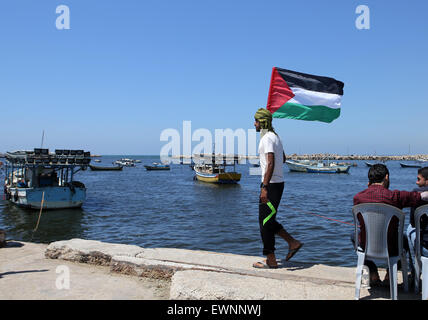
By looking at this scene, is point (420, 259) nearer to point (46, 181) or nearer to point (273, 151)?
point (273, 151)

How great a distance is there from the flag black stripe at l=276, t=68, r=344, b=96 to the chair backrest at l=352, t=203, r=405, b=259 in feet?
10.8

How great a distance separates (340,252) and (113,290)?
32.0 feet

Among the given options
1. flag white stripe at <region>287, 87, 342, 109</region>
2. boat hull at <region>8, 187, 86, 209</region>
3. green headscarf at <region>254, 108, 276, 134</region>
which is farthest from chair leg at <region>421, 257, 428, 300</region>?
boat hull at <region>8, 187, 86, 209</region>

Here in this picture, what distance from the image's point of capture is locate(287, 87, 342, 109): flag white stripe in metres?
6.41

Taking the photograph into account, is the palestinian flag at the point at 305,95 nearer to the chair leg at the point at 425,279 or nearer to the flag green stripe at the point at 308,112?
the flag green stripe at the point at 308,112

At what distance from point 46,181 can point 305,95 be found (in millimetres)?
19311

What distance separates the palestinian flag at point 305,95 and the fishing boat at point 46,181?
15833 millimetres

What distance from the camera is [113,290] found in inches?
175

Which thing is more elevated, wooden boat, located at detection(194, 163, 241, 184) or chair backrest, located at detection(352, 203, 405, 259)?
chair backrest, located at detection(352, 203, 405, 259)

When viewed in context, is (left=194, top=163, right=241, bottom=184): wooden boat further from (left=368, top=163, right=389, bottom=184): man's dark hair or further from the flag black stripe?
(left=368, top=163, right=389, bottom=184): man's dark hair

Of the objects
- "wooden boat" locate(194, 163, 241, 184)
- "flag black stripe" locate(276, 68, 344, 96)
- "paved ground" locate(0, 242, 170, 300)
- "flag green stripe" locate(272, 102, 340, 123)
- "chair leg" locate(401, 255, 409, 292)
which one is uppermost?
"flag black stripe" locate(276, 68, 344, 96)

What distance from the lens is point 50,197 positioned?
21000 mm

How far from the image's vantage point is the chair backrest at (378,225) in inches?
140
